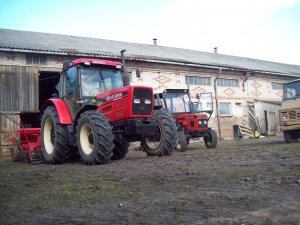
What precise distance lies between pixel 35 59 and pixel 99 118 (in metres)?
10.1

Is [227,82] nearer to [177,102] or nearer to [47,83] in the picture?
[177,102]

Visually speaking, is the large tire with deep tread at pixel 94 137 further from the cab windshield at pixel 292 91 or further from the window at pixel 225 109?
the window at pixel 225 109

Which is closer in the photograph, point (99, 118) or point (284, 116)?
point (99, 118)

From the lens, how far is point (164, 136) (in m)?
7.40

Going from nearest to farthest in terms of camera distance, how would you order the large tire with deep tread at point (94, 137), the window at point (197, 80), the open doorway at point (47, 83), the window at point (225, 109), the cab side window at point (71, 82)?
the large tire with deep tread at point (94, 137)
the cab side window at point (71, 82)
the open doorway at point (47, 83)
the window at point (197, 80)
the window at point (225, 109)

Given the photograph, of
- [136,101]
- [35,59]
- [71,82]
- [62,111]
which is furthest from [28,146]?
[35,59]

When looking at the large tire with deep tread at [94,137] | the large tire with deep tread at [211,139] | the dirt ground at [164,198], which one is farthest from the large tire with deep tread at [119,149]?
the large tire with deep tread at [211,139]

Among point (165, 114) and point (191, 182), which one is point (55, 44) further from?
point (191, 182)

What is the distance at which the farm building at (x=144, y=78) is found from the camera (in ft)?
46.5

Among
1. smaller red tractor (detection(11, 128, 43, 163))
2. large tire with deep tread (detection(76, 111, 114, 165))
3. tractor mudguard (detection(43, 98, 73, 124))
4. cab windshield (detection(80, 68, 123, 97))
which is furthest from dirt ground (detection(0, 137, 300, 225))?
smaller red tractor (detection(11, 128, 43, 163))

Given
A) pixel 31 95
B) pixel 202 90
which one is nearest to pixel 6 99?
pixel 31 95

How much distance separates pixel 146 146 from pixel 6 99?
883cm

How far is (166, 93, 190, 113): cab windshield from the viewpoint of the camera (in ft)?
38.8

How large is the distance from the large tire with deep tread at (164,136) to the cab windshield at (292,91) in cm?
527
